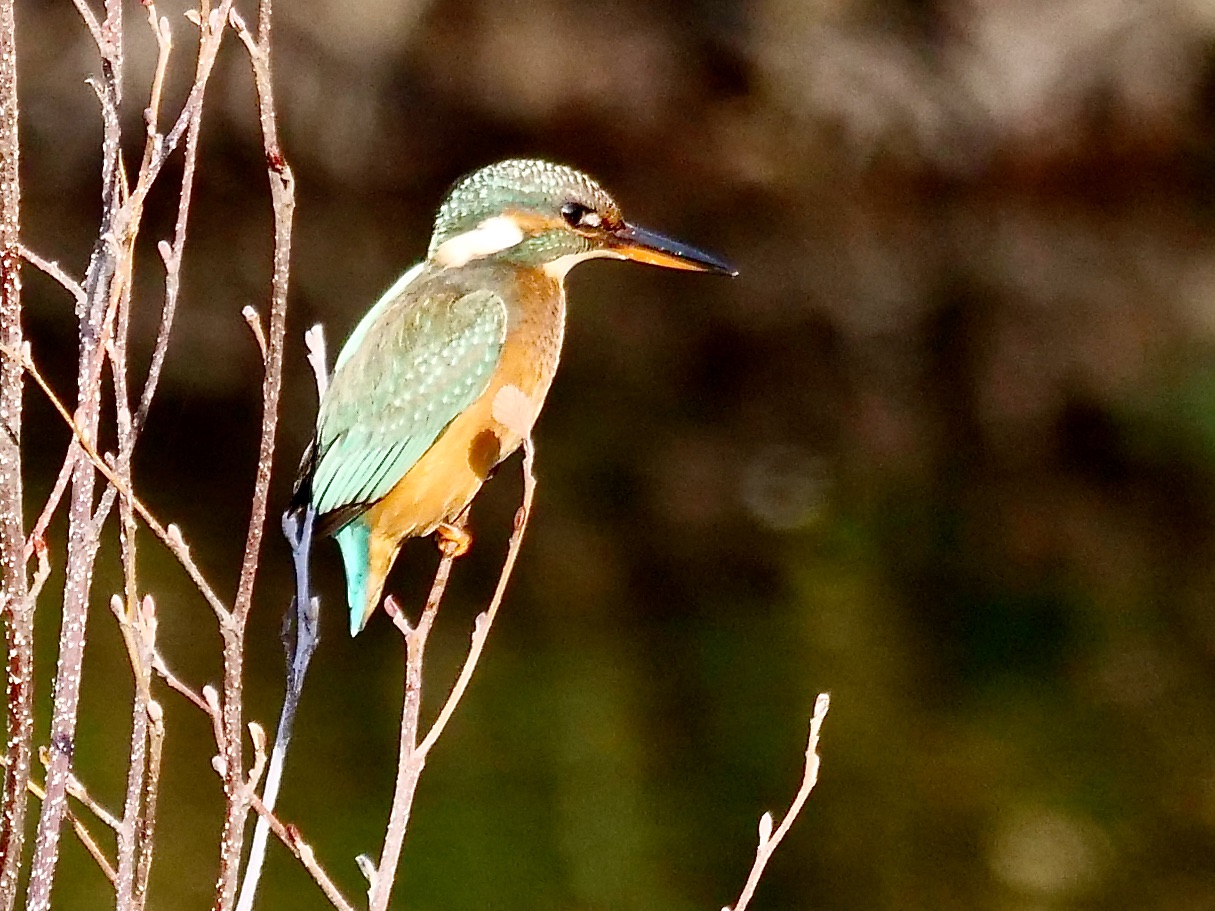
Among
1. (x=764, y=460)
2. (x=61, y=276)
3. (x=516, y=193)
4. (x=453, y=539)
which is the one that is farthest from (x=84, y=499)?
(x=764, y=460)

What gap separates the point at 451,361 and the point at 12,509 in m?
1.12

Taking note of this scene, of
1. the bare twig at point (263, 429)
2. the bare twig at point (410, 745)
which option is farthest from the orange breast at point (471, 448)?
the bare twig at point (263, 429)

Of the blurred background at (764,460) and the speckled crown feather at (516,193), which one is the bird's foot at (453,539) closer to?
the speckled crown feather at (516,193)

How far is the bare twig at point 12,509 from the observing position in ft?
4.61

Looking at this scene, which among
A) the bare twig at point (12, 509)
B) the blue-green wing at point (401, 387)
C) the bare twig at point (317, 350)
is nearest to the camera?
the bare twig at point (12, 509)

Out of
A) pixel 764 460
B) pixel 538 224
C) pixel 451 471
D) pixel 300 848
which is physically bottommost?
pixel 764 460

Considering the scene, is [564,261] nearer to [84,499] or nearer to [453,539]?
[453,539]

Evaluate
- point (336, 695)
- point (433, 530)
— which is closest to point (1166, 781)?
point (336, 695)

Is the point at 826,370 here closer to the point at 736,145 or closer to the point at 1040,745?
the point at 1040,745

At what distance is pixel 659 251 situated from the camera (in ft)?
8.94

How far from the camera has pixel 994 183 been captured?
503 inches

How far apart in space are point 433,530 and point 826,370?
6248 mm

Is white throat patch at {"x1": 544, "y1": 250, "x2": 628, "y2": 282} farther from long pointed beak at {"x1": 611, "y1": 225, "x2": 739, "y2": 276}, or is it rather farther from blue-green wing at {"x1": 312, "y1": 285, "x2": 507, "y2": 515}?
blue-green wing at {"x1": 312, "y1": 285, "x2": 507, "y2": 515}

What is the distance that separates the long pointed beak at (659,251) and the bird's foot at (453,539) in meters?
0.48
